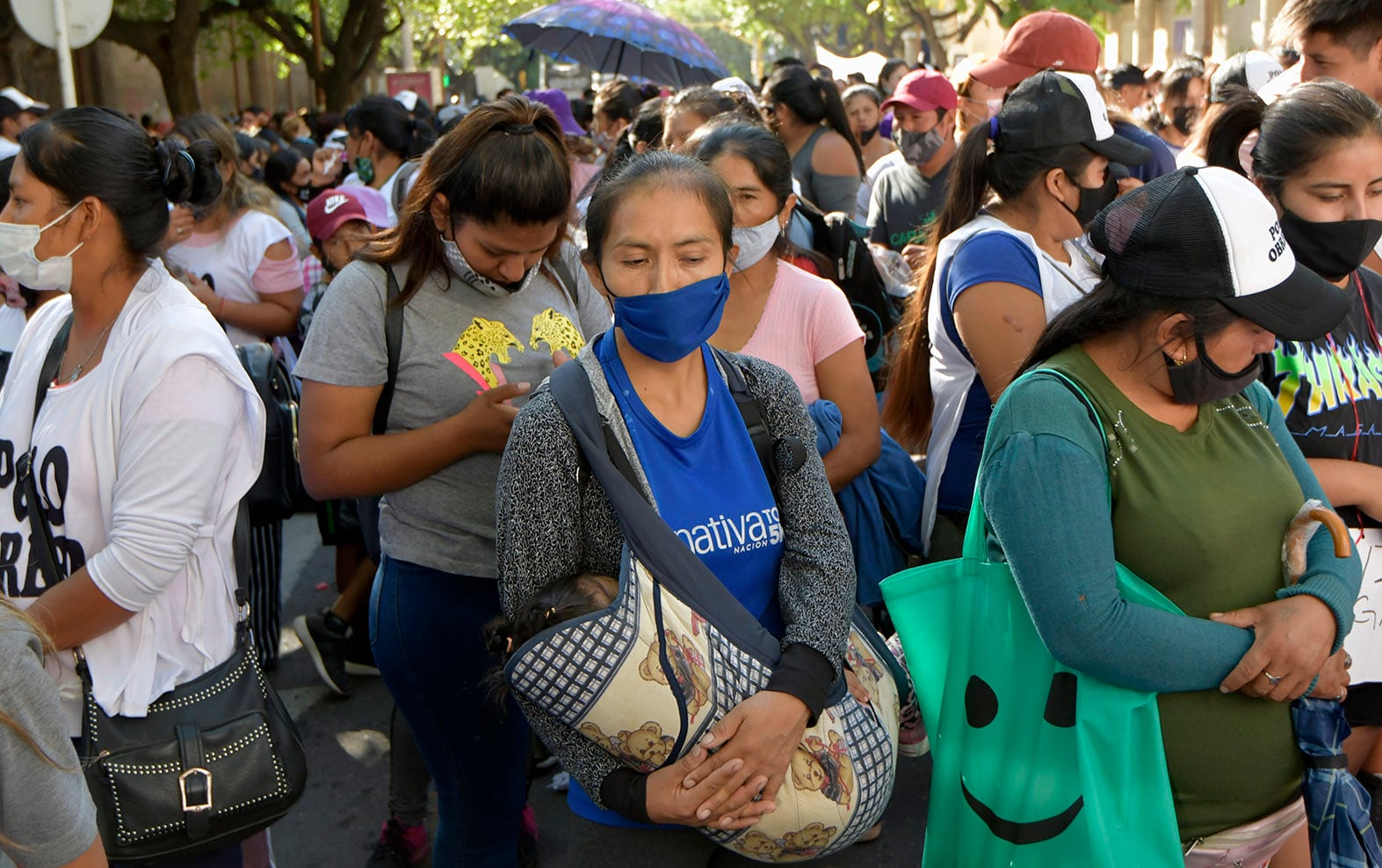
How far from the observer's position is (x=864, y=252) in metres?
4.32

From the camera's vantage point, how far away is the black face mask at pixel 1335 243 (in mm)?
2633

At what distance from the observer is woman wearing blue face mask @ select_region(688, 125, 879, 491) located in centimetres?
318

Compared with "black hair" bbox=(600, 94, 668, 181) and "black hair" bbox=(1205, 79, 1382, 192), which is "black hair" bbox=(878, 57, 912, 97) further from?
"black hair" bbox=(1205, 79, 1382, 192)

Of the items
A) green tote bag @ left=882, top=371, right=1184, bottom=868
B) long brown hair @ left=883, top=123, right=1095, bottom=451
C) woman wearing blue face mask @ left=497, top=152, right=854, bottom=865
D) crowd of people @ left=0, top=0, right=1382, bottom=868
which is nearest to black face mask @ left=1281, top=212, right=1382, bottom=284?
crowd of people @ left=0, top=0, right=1382, bottom=868

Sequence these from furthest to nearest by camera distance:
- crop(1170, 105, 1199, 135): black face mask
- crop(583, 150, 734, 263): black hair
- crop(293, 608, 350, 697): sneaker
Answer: crop(1170, 105, 1199, 135): black face mask, crop(293, 608, 350, 697): sneaker, crop(583, 150, 734, 263): black hair

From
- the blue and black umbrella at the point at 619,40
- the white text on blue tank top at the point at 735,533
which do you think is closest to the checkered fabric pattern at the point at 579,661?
the white text on blue tank top at the point at 735,533

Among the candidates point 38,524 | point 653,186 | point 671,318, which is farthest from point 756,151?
point 38,524

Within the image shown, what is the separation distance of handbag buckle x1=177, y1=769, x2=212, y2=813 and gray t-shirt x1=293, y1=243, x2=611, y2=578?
61 centimetres

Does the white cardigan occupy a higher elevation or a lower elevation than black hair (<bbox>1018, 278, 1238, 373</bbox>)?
lower

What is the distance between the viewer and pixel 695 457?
2.17m

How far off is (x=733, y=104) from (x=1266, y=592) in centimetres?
298

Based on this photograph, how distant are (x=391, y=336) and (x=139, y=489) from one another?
589mm

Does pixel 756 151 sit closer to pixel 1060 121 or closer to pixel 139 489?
pixel 1060 121

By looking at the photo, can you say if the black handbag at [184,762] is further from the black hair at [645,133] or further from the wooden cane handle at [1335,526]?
the black hair at [645,133]
